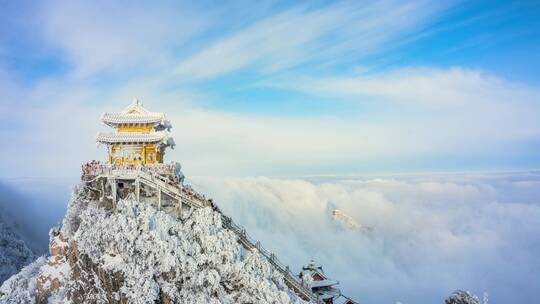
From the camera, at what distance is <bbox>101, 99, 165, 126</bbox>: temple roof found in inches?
1882

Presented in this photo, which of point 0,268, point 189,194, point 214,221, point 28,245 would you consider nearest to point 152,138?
point 189,194

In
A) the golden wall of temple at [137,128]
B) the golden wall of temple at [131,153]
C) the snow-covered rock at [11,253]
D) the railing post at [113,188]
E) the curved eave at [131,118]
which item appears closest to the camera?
the railing post at [113,188]

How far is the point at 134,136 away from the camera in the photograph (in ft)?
155

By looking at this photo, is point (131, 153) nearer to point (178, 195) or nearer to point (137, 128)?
point (137, 128)

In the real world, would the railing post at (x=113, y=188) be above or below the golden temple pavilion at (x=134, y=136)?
below

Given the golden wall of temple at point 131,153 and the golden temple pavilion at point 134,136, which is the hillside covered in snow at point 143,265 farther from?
the golden temple pavilion at point 134,136

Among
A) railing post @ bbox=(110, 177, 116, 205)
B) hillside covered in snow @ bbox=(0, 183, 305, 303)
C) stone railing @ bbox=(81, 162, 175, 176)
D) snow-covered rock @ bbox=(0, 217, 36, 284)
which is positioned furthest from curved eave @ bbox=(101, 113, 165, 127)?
snow-covered rock @ bbox=(0, 217, 36, 284)

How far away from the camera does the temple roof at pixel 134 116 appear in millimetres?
47812

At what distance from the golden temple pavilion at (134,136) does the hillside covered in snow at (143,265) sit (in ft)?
26.0

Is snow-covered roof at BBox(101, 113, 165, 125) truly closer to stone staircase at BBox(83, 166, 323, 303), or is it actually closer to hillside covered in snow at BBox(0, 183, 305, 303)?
stone staircase at BBox(83, 166, 323, 303)

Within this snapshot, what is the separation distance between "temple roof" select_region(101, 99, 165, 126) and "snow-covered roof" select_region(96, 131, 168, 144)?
5.95 ft

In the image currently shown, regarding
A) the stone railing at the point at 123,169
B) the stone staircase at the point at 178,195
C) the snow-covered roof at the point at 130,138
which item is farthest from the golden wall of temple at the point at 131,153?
the stone staircase at the point at 178,195

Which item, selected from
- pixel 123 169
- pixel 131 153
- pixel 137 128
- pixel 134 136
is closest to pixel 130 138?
pixel 134 136

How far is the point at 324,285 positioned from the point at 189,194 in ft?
68.2
